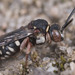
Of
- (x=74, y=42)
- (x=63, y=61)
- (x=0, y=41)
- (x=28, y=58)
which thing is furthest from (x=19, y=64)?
(x=74, y=42)

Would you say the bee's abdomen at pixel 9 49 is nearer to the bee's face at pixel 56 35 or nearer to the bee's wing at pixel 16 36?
the bee's wing at pixel 16 36

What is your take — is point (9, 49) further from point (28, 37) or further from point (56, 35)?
point (56, 35)

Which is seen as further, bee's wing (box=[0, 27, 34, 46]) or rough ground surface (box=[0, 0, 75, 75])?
bee's wing (box=[0, 27, 34, 46])

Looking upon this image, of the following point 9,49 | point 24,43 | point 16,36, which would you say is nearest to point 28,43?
point 24,43

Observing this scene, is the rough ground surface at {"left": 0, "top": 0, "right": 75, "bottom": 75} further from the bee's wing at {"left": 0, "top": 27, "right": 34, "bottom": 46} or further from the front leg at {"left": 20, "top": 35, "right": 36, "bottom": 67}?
the bee's wing at {"left": 0, "top": 27, "right": 34, "bottom": 46}

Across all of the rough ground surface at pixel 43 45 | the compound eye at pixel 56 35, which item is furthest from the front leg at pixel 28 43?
the compound eye at pixel 56 35

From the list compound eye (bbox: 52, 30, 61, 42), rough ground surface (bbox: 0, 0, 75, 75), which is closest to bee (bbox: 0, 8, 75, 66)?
compound eye (bbox: 52, 30, 61, 42)
